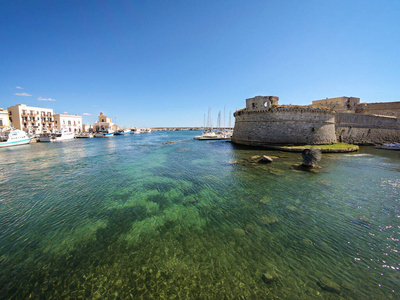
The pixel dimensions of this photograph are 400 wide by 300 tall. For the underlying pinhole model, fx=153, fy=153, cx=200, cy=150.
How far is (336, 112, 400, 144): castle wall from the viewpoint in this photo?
27734mm

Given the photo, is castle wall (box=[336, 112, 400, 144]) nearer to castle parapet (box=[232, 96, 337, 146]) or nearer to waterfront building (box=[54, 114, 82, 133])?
castle parapet (box=[232, 96, 337, 146])

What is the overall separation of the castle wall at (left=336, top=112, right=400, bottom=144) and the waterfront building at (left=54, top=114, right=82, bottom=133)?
7485 centimetres

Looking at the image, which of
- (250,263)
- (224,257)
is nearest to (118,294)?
(224,257)

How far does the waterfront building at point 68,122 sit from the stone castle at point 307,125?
5973cm

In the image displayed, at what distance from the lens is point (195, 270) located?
12.7 ft

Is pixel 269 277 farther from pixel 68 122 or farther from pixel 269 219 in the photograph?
pixel 68 122

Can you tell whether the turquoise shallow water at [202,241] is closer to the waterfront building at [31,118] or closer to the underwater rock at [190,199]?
the underwater rock at [190,199]

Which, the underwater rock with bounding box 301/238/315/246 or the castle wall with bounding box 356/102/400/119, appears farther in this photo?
the castle wall with bounding box 356/102/400/119

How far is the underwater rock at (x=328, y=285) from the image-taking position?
11.0 ft

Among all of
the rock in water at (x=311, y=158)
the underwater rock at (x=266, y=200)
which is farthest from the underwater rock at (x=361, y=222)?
the rock in water at (x=311, y=158)

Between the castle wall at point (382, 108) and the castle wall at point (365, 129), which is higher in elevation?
the castle wall at point (382, 108)

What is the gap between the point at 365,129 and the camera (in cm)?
2861

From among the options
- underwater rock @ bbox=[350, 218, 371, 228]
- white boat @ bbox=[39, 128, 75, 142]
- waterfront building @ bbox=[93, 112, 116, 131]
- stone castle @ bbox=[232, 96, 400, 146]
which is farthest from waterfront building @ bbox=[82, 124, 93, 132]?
underwater rock @ bbox=[350, 218, 371, 228]

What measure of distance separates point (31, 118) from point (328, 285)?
7540cm
